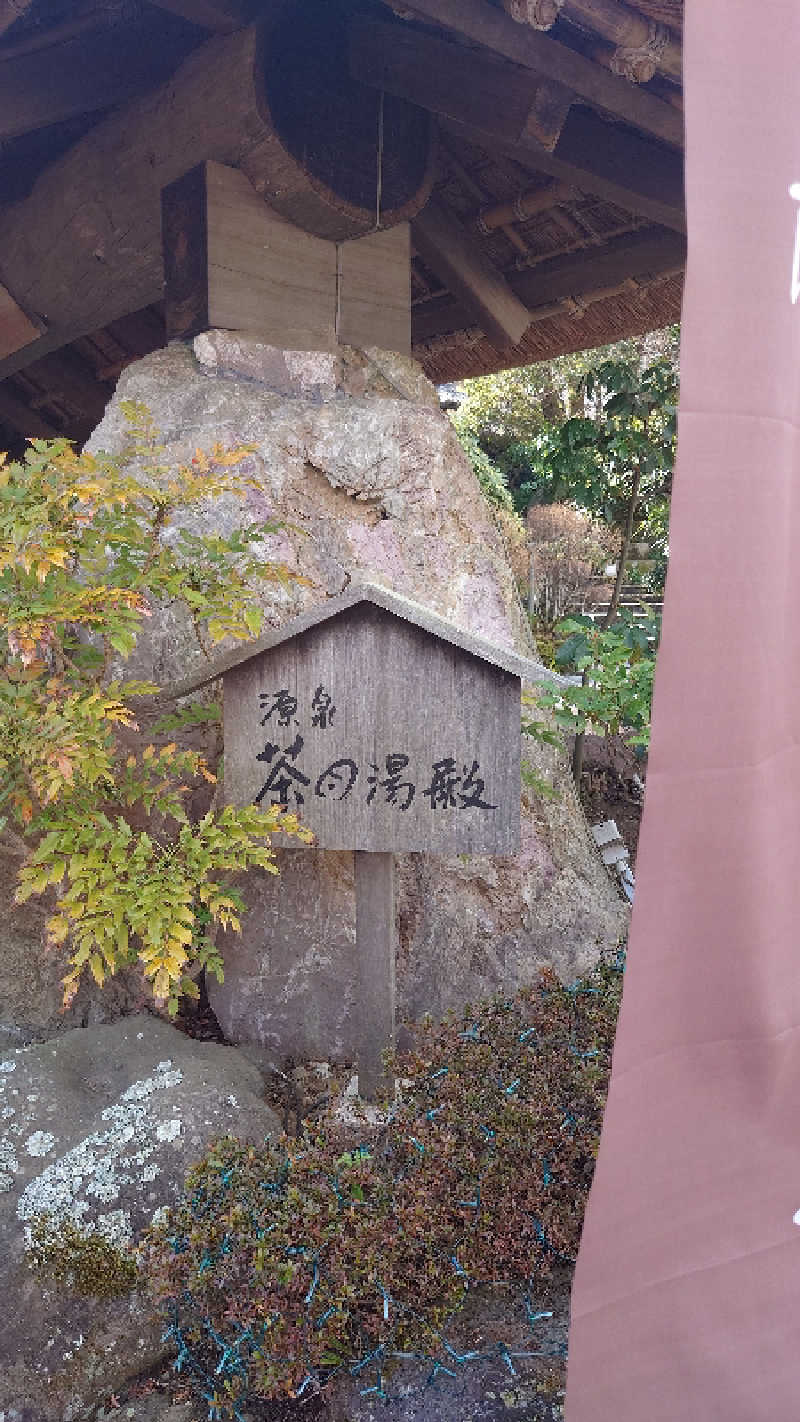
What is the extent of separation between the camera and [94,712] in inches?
123

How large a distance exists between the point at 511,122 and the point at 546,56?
0.55 meters

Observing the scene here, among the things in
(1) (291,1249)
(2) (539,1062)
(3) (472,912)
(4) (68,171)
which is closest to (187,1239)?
(1) (291,1249)

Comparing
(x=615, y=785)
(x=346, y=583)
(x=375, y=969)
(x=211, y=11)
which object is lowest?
(x=375, y=969)

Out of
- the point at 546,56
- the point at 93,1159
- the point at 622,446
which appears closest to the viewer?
the point at 93,1159

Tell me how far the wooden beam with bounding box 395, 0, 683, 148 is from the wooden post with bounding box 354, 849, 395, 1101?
289 centimetres

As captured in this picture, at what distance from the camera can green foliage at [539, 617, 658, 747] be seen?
16.2ft

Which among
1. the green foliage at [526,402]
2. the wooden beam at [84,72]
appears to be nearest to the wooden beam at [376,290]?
the wooden beam at [84,72]

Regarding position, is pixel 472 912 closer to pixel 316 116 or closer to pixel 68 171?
pixel 316 116

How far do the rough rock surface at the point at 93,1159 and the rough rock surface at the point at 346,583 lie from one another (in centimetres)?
50

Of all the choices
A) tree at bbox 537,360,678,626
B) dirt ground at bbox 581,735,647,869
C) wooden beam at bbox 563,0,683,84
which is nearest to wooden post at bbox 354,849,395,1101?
wooden beam at bbox 563,0,683,84

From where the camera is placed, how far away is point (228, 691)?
11.7 feet

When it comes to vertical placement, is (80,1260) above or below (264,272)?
below

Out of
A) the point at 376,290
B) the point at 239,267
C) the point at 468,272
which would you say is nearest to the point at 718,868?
the point at 239,267

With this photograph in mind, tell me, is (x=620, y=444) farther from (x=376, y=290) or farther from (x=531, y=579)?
(x=531, y=579)
